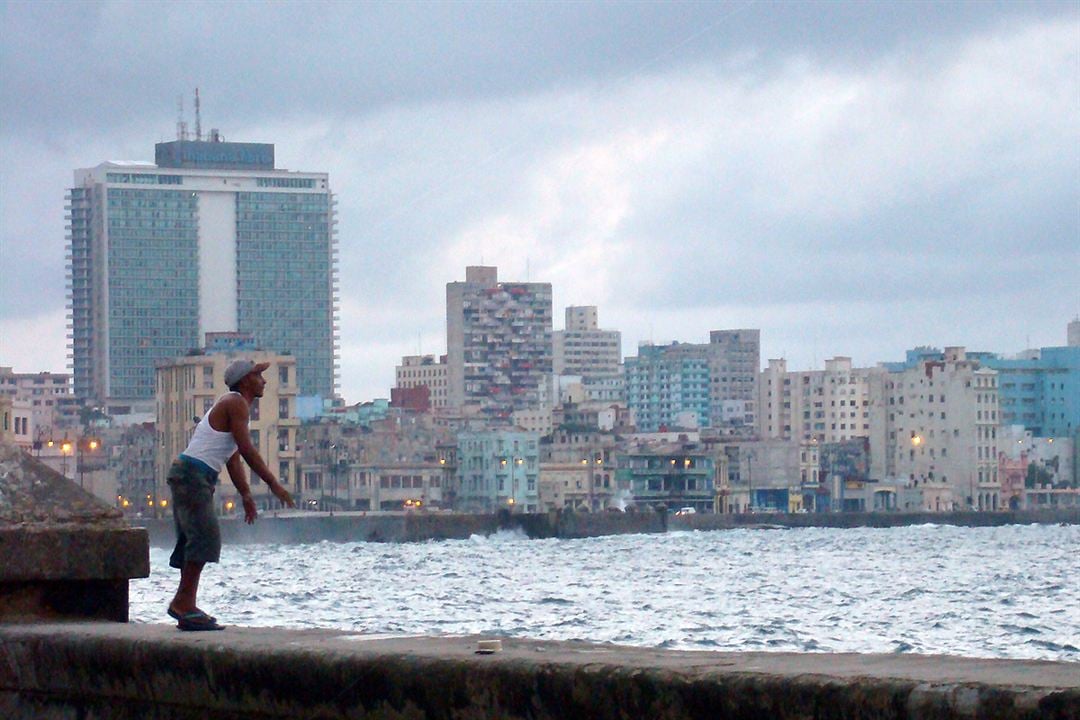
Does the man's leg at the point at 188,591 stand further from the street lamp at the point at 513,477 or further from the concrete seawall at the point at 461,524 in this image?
the street lamp at the point at 513,477

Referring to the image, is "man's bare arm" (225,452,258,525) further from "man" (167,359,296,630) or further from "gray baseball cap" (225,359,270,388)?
"gray baseball cap" (225,359,270,388)

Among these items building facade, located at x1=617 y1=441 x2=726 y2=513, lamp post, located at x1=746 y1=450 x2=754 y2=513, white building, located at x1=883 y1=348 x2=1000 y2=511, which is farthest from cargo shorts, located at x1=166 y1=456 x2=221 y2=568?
white building, located at x1=883 y1=348 x2=1000 y2=511

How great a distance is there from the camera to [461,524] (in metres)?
134

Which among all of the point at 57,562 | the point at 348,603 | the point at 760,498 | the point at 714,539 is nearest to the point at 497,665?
the point at 57,562

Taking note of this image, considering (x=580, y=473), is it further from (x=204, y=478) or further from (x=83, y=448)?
(x=204, y=478)

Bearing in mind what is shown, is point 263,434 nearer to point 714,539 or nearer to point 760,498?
point 714,539

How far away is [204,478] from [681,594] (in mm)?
55348

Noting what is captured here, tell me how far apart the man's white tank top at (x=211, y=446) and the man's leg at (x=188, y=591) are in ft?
1.25

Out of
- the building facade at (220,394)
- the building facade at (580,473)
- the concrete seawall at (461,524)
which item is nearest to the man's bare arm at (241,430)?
the concrete seawall at (461,524)

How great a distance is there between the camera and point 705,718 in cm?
533

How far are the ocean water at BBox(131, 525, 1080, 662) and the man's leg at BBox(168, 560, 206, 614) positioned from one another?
20.3 feet

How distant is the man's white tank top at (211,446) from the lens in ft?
27.8

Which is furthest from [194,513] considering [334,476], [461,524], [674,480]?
[674,480]

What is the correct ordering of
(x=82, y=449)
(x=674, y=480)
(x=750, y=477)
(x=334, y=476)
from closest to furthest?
(x=82, y=449), (x=334, y=476), (x=674, y=480), (x=750, y=477)
